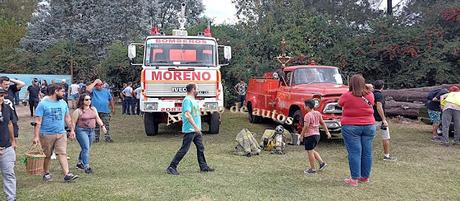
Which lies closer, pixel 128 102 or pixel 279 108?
pixel 279 108

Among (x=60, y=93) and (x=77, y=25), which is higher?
(x=77, y=25)

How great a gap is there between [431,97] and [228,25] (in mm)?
Result: 17475

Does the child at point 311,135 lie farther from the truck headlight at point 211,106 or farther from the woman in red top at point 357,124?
the truck headlight at point 211,106

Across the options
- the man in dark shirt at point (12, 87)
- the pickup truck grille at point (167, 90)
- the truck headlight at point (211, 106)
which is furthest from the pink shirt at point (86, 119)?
the truck headlight at point (211, 106)

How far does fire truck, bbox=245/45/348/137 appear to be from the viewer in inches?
435

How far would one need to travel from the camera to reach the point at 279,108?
1330 cm

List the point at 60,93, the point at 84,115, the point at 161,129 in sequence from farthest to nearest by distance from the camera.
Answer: the point at 161,129 → the point at 84,115 → the point at 60,93

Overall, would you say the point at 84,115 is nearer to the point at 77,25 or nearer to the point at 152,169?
the point at 152,169

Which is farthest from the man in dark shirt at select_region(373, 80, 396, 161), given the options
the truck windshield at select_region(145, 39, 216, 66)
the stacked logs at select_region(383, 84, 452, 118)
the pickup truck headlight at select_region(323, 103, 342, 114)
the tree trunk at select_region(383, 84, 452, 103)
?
the tree trunk at select_region(383, 84, 452, 103)

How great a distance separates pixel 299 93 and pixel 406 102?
8623 mm

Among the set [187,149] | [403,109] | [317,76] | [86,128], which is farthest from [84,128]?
[403,109]

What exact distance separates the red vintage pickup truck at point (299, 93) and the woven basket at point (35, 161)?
6.09 metres

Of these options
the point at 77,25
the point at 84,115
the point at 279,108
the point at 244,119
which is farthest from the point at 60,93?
the point at 77,25

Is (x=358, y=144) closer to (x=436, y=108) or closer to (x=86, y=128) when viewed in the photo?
(x=86, y=128)
